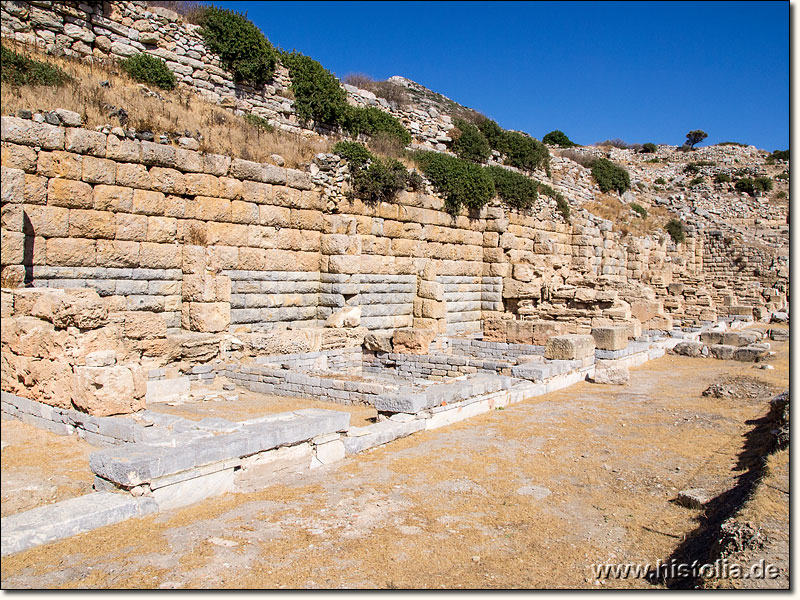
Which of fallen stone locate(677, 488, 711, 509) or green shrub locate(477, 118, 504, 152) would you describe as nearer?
fallen stone locate(677, 488, 711, 509)

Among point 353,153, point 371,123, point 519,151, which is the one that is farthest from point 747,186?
point 353,153

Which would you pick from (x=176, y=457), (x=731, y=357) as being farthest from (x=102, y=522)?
(x=731, y=357)

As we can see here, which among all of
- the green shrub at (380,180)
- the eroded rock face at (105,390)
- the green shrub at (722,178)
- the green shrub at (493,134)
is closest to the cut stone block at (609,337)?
the green shrub at (380,180)

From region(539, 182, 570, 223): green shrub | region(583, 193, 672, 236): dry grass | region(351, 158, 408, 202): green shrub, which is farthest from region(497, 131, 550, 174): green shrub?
region(351, 158, 408, 202): green shrub

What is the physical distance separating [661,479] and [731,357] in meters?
10.8

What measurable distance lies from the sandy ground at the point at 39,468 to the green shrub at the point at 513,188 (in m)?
14.0

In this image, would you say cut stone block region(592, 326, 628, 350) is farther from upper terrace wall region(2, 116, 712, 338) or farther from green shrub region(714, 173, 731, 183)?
green shrub region(714, 173, 731, 183)

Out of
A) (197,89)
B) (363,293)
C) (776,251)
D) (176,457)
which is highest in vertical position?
(197,89)

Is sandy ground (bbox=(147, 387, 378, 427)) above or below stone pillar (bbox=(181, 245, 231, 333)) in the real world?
below

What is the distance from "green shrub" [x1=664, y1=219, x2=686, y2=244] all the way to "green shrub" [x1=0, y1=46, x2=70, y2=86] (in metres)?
27.1

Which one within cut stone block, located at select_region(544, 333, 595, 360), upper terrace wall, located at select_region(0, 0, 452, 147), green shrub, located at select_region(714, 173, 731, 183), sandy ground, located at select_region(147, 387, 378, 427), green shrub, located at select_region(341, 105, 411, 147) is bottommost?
sandy ground, located at select_region(147, 387, 378, 427)

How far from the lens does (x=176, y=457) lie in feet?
16.4

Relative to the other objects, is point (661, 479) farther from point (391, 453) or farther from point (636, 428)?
point (391, 453)

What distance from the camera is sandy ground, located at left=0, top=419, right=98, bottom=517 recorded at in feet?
16.1
